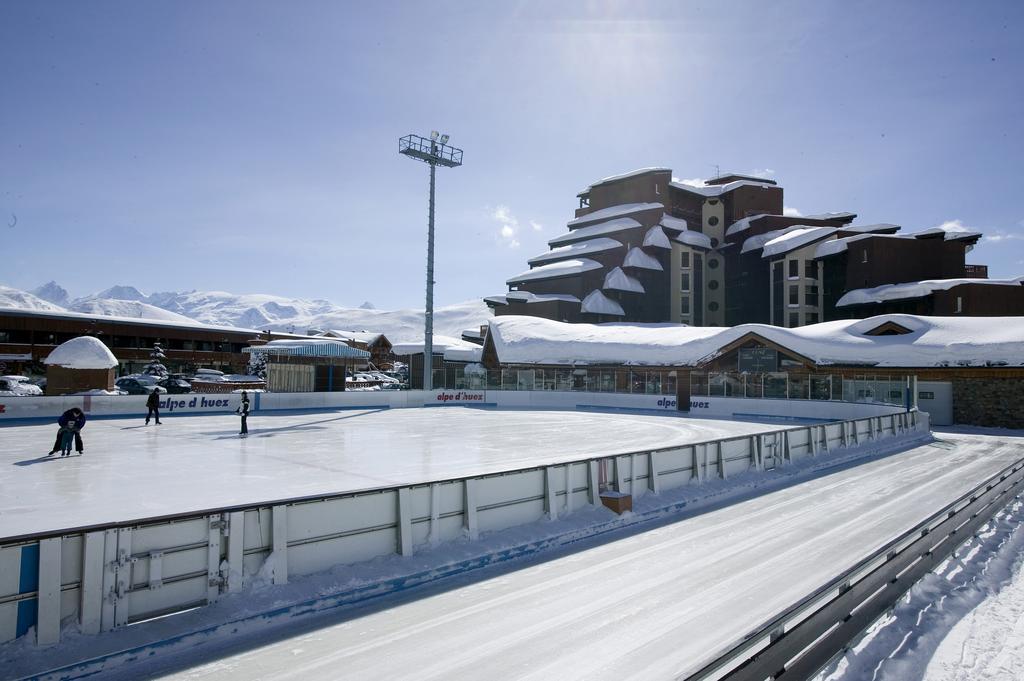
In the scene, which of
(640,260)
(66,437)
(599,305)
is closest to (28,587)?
(66,437)

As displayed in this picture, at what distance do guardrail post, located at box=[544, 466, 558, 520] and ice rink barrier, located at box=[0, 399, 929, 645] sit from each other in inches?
0.7

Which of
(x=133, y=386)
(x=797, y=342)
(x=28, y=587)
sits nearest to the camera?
(x=28, y=587)

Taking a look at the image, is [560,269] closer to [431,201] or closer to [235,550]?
[431,201]

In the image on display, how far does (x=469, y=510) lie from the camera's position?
9109 mm

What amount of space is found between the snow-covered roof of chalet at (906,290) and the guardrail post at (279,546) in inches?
2155

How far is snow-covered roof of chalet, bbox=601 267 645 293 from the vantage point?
2594 inches

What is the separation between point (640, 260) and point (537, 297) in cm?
1258

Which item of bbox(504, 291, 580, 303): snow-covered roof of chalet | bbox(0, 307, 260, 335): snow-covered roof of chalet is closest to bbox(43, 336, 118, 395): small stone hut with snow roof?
bbox(0, 307, 260, 335): snow-covered roof of chalet

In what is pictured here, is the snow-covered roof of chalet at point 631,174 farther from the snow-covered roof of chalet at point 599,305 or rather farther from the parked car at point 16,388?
the parked car at point 16,388

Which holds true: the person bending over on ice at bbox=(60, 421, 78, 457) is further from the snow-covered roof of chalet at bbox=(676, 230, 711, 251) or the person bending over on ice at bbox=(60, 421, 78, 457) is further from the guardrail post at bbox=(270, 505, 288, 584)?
the snow-covered roof of chalet at bbox=(676, 230, 711, 251)

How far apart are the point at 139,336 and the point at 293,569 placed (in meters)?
75.4

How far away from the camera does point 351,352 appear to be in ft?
146

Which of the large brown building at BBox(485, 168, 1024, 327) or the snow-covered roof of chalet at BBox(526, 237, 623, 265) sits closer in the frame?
the large brown building at BBox(485, 168, 1024, 327)

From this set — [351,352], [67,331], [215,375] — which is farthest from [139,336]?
[351,352]
